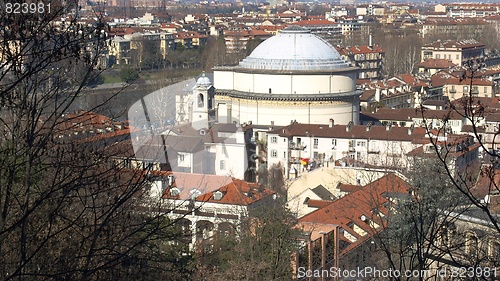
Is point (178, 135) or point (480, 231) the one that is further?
point (178, 135)

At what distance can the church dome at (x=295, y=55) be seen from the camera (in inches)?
443

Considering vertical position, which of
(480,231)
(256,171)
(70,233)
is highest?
(70,233)

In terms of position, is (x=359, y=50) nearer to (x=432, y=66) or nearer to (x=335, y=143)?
(x=432, y=66)

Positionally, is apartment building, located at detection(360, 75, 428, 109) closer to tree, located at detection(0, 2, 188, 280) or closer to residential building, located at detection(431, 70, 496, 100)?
residential building, located at detection(431, 70, 496, 100)

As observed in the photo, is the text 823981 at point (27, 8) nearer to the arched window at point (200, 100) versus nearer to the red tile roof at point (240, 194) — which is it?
the red tile roof at point (240, 194)

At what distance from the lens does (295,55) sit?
37.3 feet

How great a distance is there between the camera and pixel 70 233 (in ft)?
9.18

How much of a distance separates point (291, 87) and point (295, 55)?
493 mm

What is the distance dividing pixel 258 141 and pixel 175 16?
105ft

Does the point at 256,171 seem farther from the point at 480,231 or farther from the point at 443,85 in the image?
the point at 443,85

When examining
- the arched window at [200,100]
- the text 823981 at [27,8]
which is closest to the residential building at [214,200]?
the text 823981 at [27,8]

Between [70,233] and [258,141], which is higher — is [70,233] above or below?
above

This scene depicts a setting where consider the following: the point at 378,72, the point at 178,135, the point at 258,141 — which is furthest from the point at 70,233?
the point at 378,72

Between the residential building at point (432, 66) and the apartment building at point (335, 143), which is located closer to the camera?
the apartment building at point (335, 143)
